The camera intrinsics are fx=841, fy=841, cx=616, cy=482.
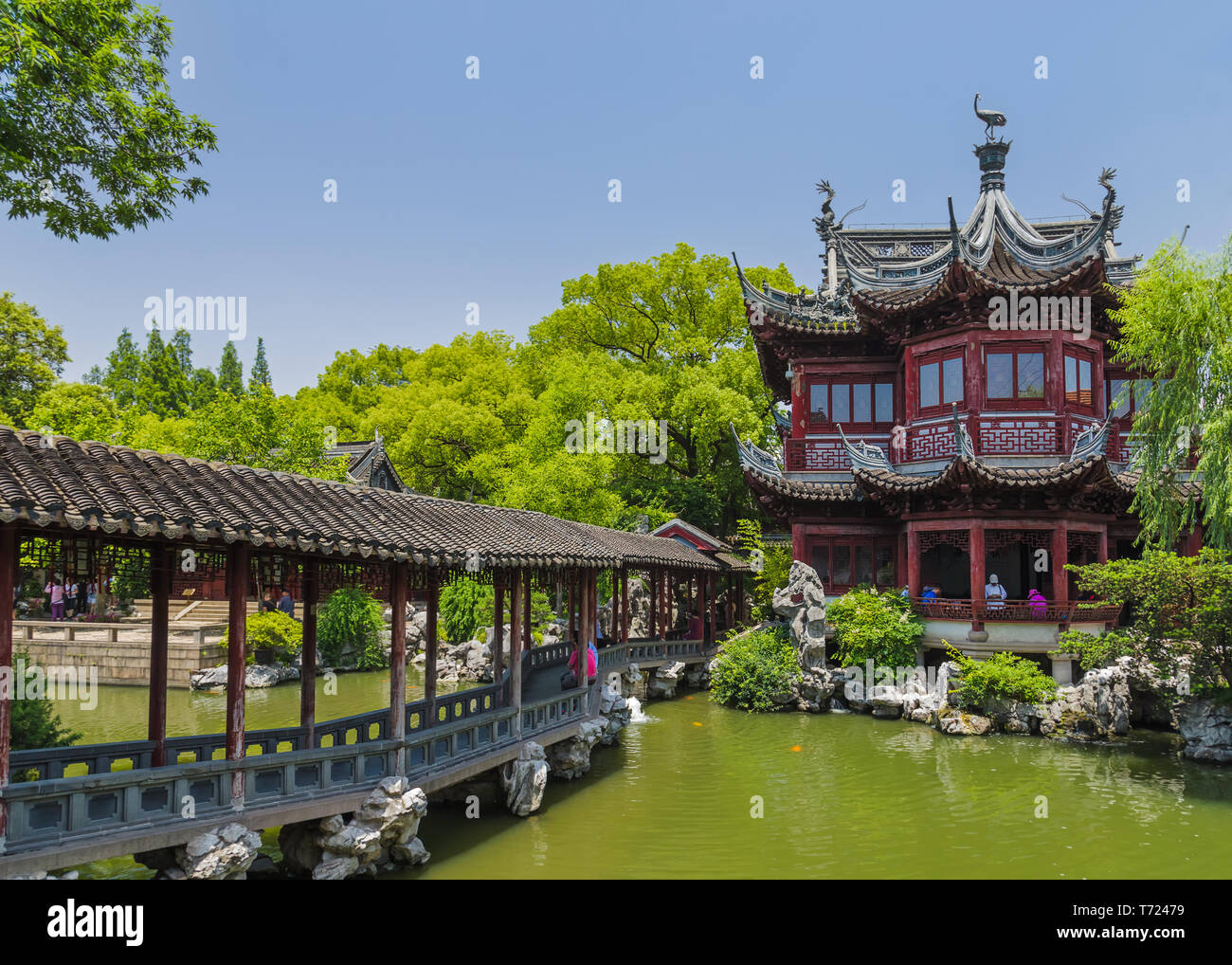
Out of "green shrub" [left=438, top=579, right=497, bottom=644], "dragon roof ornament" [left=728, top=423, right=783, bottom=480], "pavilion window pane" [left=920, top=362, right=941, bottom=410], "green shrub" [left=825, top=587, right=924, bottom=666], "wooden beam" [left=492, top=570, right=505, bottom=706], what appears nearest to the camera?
"wooden beam" [left=492, top=570, right=505, bottom=706]

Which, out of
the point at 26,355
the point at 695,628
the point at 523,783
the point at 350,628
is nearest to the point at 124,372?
the point at 26,355

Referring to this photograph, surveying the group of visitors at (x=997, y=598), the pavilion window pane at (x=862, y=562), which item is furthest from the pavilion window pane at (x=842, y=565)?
the group of visitors at (x=997, y=598)

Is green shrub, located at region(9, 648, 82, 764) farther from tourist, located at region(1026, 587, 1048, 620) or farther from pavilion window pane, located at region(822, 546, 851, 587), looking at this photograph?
tourist, located at region(1026, 587, 1048, 620)

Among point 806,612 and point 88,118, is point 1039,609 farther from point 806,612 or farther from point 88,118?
point 88,118

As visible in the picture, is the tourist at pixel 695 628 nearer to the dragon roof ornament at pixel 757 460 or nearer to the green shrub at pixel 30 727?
the dragon roof ornament at pixel 757 460

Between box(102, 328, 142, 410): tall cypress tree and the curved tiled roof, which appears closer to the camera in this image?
the curved tiled roof

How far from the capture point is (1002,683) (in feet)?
48.7

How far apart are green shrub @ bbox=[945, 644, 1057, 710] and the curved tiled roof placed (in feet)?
28.1

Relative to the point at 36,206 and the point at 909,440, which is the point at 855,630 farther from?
the point at 36,206

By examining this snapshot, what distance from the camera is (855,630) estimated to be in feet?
55.8

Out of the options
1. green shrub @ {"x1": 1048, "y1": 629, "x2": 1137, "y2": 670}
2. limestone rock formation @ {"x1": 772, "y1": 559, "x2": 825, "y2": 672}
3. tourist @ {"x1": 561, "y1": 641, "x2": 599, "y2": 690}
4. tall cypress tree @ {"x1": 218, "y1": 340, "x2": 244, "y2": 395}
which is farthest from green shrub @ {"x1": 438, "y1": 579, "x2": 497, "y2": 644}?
tall cypress tree @ {"x1": 218, "y1": 340, "x2": 244, "y2": 395}

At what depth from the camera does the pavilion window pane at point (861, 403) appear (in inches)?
802

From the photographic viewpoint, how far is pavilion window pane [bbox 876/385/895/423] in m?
20.2

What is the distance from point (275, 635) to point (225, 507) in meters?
16.9
